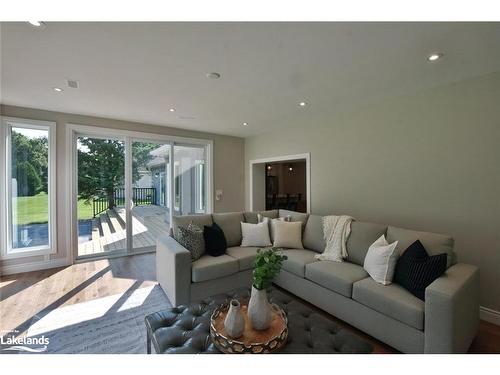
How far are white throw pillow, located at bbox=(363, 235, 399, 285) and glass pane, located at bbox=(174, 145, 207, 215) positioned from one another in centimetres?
387

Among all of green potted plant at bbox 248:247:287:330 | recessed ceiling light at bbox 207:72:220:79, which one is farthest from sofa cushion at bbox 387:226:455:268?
recessed ceiling light at bbox 207:72:220:79

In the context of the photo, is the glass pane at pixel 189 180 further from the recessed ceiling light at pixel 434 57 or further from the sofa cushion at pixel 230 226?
the recessed ceiling light at pixel 434 57

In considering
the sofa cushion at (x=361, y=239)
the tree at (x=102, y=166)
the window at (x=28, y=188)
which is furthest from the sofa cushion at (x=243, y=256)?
the window at (x=28, y=188)

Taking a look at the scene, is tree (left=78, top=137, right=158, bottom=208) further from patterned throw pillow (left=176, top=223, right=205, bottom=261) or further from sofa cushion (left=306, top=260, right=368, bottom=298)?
sofa cushion (left=306, top=260, right=368, bottom=298)

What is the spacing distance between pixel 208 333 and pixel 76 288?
2.51 m

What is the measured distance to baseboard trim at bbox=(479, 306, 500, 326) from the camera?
2344 mm

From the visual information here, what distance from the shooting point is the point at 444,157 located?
2684 mm

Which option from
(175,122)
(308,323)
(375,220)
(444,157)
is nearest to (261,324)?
(308,323)

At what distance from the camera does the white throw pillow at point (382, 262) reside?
2.13 metres

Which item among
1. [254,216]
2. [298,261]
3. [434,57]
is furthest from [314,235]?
[434,57]

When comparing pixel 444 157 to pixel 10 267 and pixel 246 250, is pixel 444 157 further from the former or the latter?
pixel 10 267

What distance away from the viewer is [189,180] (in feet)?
17.3

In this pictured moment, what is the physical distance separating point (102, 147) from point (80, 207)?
3.71 feet

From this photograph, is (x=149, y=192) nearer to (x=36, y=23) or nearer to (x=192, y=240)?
(x=192, y=240)
